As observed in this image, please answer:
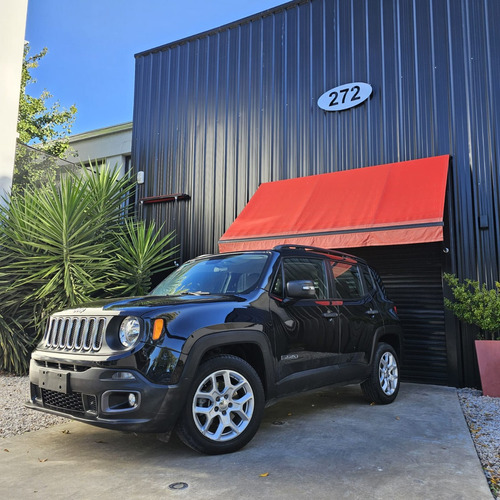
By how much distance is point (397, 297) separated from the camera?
8.02 meters

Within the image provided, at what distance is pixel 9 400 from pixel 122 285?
2998 millimetres

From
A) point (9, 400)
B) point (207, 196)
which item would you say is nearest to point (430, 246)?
point (207, 196)

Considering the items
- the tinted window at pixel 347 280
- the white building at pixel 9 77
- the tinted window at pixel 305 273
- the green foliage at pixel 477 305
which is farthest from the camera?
the white building at pixel 9 77

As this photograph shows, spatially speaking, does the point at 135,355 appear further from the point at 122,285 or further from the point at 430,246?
the point at 430,246

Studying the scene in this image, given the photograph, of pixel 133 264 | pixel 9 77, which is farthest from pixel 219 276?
pixel 9 77

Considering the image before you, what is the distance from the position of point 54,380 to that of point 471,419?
14.4 ft

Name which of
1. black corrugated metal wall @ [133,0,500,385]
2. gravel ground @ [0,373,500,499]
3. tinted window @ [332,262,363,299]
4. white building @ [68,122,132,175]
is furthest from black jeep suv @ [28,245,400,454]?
white building @ [68,122,132,175]

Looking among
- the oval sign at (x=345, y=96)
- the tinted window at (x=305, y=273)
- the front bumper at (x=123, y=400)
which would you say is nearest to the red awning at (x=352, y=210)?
the oval sign at (x=345, y=96)

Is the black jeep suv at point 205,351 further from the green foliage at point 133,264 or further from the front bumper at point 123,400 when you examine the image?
the green foliage at point 133,264

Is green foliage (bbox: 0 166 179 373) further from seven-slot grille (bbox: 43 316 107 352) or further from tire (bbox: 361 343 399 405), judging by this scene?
tire (bbox: 361 343 399 405)

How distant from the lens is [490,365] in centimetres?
639

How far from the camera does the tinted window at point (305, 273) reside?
184 inches

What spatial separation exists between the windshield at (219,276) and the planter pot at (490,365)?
12.1ft

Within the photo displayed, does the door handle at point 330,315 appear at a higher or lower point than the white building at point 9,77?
lower
